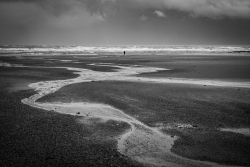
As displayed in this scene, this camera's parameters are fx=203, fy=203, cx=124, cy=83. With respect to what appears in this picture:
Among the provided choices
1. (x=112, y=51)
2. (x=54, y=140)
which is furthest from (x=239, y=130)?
(x=112, y=51)

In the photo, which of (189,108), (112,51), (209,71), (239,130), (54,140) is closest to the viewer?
(54,140)

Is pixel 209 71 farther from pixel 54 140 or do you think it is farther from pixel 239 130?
pixel 54 140

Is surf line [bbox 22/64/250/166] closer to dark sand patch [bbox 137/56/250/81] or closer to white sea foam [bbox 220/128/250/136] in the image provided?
white sea foam [bbox 220/128/250/136]

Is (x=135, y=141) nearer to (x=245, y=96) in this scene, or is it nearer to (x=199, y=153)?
(x=199, y=153)

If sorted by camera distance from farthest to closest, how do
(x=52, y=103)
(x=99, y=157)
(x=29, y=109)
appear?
(x=52, y=103), (x=29, y=109), (x=99, y=157)

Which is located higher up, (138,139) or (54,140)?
(54,140)

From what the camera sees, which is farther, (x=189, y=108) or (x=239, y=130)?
(x=189, y=108)

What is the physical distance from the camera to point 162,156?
187 inches

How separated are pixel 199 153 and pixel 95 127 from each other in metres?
3.15

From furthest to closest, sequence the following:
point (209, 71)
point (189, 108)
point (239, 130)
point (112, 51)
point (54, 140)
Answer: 1. point (112, 51)
2. point (209, 71)
3. point (189, 108)
4. point (239, 130)
5. point (54, 140)

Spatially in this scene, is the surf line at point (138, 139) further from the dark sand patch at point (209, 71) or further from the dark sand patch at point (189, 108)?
the dark sand patch at point (209, 71)

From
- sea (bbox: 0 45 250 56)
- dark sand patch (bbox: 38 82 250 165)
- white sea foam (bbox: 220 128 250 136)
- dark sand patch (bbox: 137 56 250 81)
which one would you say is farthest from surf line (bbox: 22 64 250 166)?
sea (bbox: 0 45 250 56)

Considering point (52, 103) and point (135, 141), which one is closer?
point (135, 141)

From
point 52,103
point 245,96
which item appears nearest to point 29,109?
point 52,103
